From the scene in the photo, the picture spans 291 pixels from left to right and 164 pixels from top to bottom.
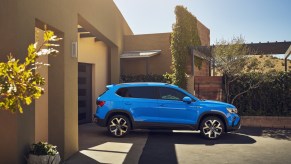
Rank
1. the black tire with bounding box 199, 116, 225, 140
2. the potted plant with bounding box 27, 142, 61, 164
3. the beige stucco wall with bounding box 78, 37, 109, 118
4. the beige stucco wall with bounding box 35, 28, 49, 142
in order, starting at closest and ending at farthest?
the potted plant with bounding box 27, 142, 61, 164 < the beige stucco wall with bounding box 35, 28, 49, 142 < the black tire with bounding box 199, 116, 225, 140 < the beige stucco wall with bounding box 78, 37, 109, 118

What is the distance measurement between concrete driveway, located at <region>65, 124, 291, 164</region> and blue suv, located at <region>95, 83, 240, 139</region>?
0.43m

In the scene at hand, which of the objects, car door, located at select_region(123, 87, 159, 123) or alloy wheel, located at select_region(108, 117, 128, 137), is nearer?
car door, located at select_region(123, 87, 159, 123)

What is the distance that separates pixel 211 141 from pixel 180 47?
5862 millimetres

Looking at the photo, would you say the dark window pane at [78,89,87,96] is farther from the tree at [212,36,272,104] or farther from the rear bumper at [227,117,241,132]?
the rear bumper at [227,117,241,132]

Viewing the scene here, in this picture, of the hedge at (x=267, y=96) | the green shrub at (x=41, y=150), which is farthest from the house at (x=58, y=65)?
the hedge at (x=267, y=96)

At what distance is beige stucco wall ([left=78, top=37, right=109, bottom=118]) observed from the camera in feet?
40.4

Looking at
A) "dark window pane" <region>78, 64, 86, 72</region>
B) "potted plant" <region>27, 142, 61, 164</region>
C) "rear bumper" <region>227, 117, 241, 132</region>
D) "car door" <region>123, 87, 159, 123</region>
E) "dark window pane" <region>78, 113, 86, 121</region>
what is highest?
"dark window pane" <region>78, 64, 86, 72</region>

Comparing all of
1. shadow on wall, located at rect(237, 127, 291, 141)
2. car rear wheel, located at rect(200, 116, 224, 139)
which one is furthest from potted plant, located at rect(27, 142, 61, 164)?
shadow on wall, located at rect(237, 127, 291, 141)

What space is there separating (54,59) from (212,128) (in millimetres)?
5542

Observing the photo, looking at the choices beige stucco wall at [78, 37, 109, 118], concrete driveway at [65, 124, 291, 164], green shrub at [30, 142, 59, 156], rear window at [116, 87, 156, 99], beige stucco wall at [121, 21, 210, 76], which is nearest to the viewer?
green shrub at [30, 142, 59, 156]

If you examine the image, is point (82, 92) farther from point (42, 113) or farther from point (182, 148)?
point (182, 148)

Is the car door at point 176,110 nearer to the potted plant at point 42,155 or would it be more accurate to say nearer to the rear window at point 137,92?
the rear window at point 137,92

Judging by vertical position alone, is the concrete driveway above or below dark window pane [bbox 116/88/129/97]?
below

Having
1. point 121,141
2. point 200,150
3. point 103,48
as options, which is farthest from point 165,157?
point 103,48
